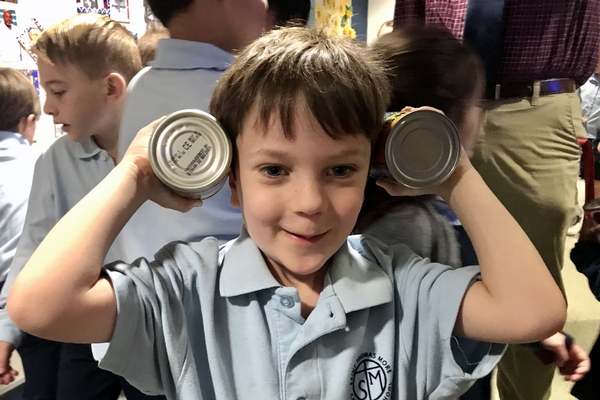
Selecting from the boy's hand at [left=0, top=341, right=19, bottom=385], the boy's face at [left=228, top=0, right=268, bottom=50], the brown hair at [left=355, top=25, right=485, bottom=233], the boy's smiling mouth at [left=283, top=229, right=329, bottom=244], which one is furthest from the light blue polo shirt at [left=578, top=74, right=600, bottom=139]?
the boy's hand at [left=0, top=341, right=19, bottom=385]

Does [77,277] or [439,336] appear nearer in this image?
[77,277]

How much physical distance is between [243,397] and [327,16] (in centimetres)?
231

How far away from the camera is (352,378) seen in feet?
2.13

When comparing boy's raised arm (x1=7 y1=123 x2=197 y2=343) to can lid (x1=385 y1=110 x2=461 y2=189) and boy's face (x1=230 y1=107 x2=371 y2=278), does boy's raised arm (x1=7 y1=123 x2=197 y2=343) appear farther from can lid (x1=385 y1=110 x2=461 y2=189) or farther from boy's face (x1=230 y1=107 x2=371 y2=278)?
can lid (x1=385 y1=110 x2=461 y2=189)

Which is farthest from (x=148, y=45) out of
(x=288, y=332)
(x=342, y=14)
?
(x=342, y=14)

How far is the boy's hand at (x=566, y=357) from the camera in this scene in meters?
0.85

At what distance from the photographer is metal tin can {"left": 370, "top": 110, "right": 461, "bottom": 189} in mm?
638

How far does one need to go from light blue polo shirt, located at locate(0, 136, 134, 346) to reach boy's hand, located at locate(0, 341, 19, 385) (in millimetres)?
Result: 102

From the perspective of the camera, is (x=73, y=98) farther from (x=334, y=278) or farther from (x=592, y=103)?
(x=592, y=103)

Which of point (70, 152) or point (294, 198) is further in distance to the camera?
point (70, 152)

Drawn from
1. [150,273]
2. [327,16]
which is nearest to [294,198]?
[150,273]

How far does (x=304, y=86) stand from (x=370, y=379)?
0.41 meters

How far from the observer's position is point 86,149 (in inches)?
46.9

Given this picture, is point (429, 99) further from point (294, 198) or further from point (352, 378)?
point (352, 378)
